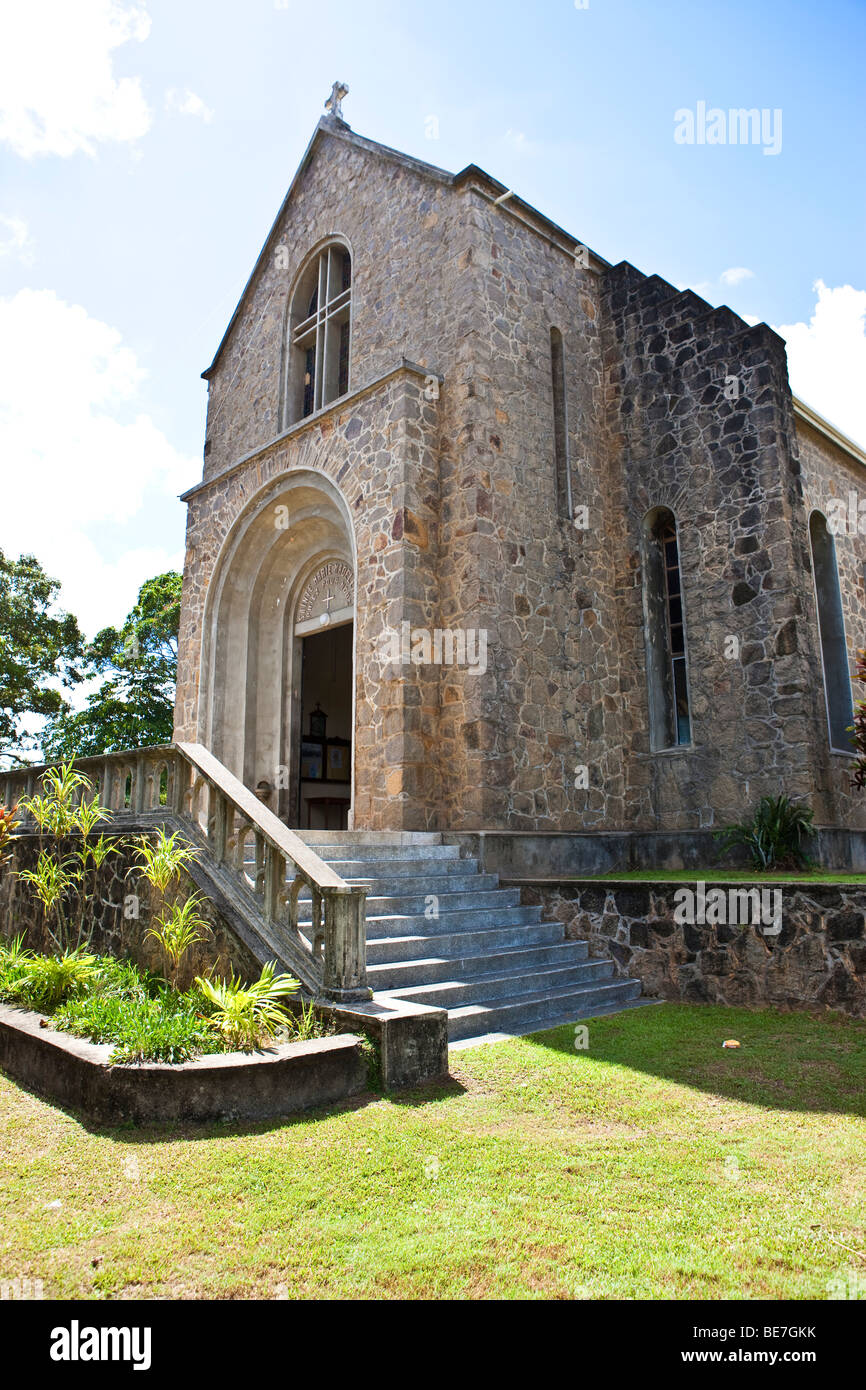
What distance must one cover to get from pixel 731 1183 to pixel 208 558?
1174 centimetres

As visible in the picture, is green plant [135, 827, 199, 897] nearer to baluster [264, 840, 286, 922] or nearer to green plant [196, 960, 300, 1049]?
baluster [264, 840, 286, 922]

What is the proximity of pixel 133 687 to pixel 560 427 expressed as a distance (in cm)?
1859

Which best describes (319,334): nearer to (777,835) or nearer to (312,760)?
(312,760)

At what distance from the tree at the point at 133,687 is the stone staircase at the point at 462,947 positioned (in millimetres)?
17716

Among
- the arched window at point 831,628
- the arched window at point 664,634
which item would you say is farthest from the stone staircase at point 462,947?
the arched window at point 831,628

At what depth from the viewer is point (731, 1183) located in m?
3.50

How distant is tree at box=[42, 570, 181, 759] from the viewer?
25016 mm

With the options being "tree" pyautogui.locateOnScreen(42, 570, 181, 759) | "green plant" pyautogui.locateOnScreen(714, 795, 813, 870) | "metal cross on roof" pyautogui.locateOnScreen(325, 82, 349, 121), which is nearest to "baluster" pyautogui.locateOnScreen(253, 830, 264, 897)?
"green plant" pyautogui.locateOnScreen(714, 795, 813, 870)

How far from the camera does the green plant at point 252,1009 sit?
4.62 m

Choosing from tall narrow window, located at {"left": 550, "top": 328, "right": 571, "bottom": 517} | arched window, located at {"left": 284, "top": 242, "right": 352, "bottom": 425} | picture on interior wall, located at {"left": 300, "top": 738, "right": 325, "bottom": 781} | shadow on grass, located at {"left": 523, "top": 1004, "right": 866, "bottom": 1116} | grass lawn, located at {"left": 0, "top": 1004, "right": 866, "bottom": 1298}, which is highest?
arched window, located at {"left": 284, "top": 242, "right": 352, "bottom": 425}

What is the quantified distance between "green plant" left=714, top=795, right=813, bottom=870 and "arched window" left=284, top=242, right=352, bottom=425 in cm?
855

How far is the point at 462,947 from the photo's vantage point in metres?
6.96

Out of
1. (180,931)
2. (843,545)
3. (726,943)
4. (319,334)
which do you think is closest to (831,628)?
(843,545)

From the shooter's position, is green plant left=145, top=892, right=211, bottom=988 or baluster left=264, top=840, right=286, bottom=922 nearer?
baluster left=264, top=840, right=286, bottom=922
